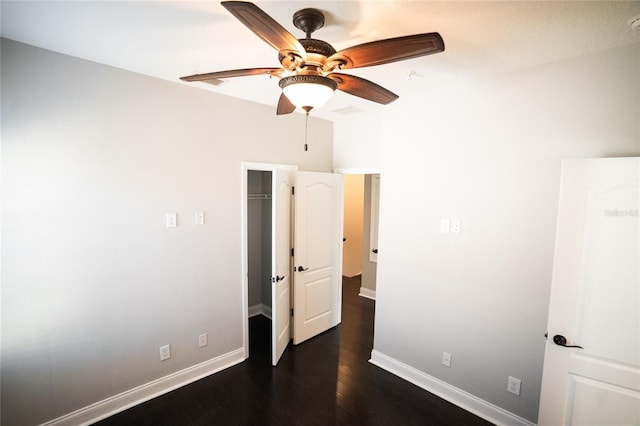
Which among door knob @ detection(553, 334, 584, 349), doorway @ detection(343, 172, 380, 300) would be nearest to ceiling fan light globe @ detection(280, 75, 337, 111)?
door knob @ detection(553, 334, 584, 349)


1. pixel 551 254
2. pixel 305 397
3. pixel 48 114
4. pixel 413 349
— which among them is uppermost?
pixel 48 114

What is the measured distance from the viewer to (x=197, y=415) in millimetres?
2305

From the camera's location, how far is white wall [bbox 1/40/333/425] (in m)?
1.90

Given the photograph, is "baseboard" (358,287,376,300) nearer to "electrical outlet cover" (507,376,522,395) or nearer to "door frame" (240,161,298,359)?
"door frame" (240,161,298,359)

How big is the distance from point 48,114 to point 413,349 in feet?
11.5

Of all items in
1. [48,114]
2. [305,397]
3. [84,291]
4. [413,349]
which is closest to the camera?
[48,114]

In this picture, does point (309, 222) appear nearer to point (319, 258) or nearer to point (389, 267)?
point (319, 258)

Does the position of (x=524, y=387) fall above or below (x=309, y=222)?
below

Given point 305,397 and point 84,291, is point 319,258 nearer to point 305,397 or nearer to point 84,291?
point 305,397

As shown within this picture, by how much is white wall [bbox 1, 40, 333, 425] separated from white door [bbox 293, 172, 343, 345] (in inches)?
27.6

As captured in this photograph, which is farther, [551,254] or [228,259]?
[228,259]

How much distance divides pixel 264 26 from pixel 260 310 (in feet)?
12.7

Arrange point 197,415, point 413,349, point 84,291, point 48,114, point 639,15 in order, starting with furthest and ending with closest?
point 413,349
point 197,415
point 84,291
point 48,114
point 639,15

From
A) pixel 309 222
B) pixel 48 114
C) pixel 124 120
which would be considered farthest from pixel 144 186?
pixel 309 222
